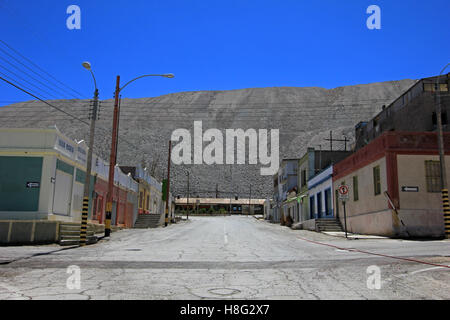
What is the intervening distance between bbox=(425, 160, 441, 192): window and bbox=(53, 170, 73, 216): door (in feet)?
64.6

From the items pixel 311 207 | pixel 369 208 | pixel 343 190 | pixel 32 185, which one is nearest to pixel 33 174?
pixel 32 185

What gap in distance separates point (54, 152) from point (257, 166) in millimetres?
133197

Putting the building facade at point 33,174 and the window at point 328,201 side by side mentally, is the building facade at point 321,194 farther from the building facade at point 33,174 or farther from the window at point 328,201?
the building facade at point 33,174

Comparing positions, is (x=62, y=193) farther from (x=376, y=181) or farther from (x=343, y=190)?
(x=376, y=181)

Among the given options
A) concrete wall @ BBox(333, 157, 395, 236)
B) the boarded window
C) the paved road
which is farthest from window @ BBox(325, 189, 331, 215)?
the paved road

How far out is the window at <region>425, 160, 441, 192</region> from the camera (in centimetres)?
2086

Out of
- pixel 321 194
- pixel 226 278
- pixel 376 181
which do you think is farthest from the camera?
pixel 321 194

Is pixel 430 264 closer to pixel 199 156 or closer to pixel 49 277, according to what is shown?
pixel 49 277

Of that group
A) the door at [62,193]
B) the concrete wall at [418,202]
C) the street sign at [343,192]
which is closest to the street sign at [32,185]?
the door at [62,193]

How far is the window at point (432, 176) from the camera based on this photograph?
821 inches

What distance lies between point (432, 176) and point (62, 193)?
2009cm

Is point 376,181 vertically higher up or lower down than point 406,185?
higher up

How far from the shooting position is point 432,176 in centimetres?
2100
